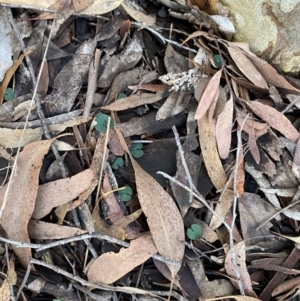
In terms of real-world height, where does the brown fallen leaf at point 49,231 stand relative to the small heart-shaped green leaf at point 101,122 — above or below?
below

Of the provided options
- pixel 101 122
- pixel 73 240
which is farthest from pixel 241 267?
pixel 101 122

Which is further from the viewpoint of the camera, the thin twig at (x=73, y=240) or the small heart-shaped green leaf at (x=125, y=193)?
the small heart-shaped green leaf at (x=125, y=193)

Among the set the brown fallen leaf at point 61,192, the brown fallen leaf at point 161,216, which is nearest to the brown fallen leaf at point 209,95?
the brown fallen leaf at point 161,216

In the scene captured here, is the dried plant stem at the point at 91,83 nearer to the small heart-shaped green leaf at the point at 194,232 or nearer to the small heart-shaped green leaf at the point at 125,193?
the small heart-shaped green leaf at the point at 125,193

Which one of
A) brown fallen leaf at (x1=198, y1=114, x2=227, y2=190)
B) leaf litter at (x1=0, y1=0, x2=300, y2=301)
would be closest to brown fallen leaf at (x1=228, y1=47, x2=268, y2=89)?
leaf litter at (x1=0, y1=0, x2=300, y2=301)

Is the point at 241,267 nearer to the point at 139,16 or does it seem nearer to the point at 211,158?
the point at 211,158

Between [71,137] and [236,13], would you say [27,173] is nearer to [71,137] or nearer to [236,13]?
[71,137]
